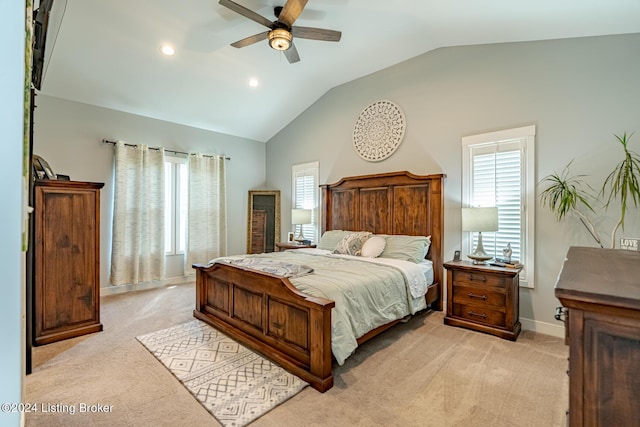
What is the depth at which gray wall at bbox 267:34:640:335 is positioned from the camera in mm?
2834

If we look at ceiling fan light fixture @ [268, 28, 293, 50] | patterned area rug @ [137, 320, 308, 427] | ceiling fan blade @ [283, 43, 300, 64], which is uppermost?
ceiling fan blade @ [283, 43, 300, 64]

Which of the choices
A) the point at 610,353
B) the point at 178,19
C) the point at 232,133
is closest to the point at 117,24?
the point at 178,19

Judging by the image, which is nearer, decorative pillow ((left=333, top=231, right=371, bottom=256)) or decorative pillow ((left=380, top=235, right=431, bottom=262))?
decorative pillow ((left=380, top=235, right=431, bottom=262))

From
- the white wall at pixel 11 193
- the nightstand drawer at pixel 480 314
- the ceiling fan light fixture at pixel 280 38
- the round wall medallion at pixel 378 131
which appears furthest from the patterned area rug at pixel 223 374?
the round wall medallion at pixel 378 131

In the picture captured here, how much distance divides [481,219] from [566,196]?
0.76 meters

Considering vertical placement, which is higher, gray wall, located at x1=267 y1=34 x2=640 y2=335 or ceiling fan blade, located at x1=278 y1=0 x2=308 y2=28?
ceiling fan blade, located at x1=278 y1=0 x2=308 y2=28

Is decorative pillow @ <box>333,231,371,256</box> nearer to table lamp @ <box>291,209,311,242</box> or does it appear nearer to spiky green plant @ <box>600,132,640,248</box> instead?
table lamp @ <box>291,209,311,242</box>

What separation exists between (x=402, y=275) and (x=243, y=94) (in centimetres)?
384

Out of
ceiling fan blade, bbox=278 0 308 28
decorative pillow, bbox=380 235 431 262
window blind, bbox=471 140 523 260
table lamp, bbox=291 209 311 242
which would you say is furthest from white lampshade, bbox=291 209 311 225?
ceiling fan blade, bbox=278 0 308 28

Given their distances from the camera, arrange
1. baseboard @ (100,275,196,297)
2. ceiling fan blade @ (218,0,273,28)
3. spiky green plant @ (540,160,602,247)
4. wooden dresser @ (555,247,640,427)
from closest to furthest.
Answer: wooden dresser @ (555,247,640,427), ceiling fan blade @ (218,0,273,28), spiky green plant @ (540,160,602,247), baseboard @ (100,275,196,297)

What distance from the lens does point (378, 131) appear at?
455cm

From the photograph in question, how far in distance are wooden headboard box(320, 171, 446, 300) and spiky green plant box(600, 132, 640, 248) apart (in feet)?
5.19

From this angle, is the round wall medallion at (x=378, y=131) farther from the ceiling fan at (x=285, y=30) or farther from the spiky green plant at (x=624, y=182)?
the spiky green plant at (x=624, y=182)

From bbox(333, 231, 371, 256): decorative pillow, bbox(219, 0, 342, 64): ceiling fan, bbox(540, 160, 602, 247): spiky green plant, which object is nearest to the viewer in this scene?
bbox(219, 0, 342, 64): ceiling fan
